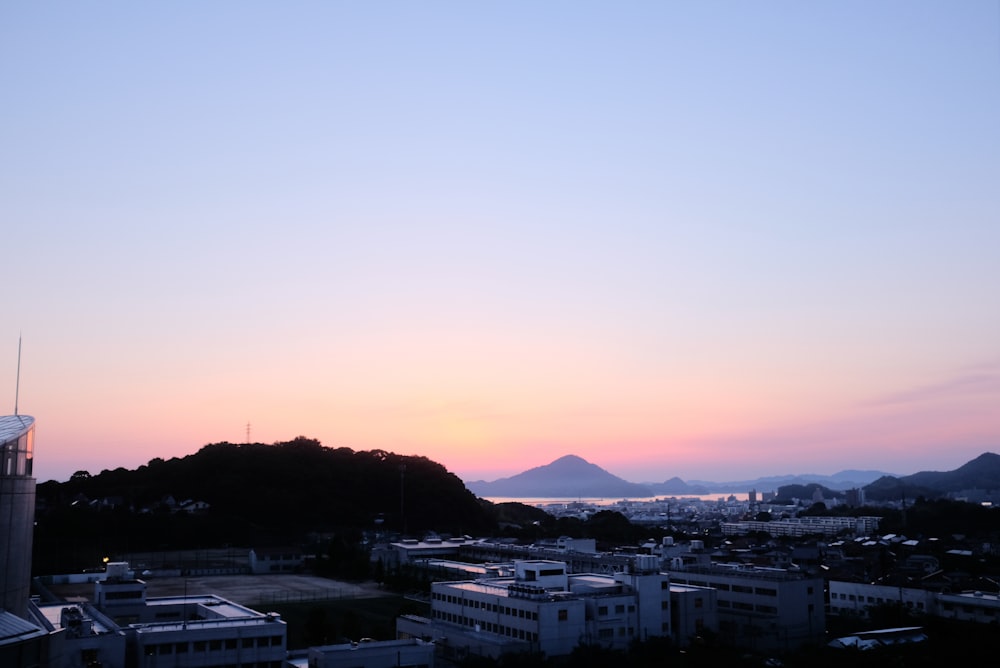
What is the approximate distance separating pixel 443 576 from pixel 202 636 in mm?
16400

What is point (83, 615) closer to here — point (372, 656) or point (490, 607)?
point (372, 656)

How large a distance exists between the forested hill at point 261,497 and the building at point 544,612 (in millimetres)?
28048

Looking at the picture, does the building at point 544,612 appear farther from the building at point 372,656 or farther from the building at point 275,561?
the building at point 275,561

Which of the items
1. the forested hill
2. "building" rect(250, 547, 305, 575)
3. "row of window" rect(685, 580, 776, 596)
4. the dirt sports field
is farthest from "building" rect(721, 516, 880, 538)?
"row of window" rect(685, 580, 776, 596)

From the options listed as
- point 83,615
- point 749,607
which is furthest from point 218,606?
point 749,607

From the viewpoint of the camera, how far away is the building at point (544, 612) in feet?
61.2

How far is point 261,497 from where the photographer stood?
5297cm

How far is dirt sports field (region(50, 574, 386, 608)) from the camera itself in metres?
30.0

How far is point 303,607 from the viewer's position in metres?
28.2

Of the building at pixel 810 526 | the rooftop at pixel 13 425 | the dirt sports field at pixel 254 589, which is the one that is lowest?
the building at pixel 810 526

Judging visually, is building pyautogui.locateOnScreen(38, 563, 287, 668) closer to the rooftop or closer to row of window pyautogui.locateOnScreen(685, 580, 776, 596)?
the rooftop

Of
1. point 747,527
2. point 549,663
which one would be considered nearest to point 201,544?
point 549,663

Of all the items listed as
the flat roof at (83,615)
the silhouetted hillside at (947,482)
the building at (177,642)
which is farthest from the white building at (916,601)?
the silhouetted hillside at (947,482)

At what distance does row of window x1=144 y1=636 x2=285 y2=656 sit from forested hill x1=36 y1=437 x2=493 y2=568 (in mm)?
29275
